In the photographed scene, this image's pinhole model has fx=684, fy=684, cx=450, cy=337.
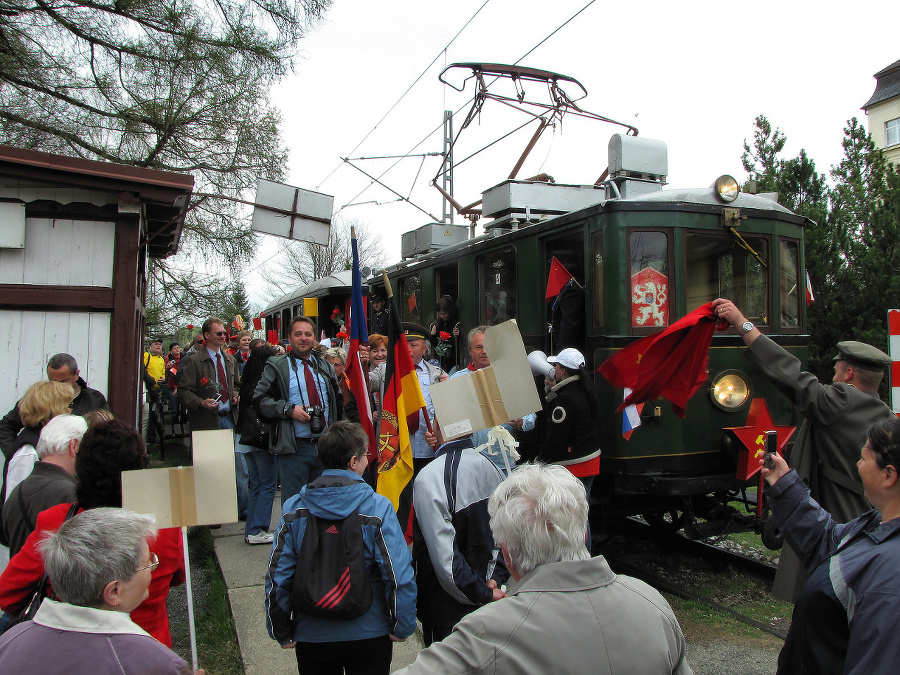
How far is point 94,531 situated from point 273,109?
1296cm

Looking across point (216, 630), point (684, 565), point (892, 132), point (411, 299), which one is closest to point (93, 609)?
point (216, 630)

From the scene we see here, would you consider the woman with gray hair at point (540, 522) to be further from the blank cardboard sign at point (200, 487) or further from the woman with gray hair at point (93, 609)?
the blank cardboard sign at point (200, 487)

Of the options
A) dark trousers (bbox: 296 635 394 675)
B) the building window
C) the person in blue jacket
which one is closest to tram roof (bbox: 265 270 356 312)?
the person in blue jacket

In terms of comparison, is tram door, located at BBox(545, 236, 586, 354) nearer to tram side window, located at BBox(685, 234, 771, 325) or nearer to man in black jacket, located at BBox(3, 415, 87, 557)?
tram side window, located at BBox(685, 234, 771, 325)

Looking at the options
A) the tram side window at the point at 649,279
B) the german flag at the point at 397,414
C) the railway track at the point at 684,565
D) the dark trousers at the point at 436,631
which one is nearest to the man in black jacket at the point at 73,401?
the german flag at the point at 397,414

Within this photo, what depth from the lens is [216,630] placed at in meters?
4.51

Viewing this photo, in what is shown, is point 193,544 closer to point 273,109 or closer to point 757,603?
point 757,603

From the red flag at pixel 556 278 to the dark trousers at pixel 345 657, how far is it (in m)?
3.79

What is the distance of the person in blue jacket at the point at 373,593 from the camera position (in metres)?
2.65

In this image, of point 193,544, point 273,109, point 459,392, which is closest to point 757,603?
point 459,392

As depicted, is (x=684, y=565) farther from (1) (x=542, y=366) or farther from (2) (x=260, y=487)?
(2) (x=260, y=487)

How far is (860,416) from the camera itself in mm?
3340

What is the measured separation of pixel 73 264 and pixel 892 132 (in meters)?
40.2

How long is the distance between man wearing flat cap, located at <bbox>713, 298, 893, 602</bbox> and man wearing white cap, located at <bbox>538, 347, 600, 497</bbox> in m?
1.58
